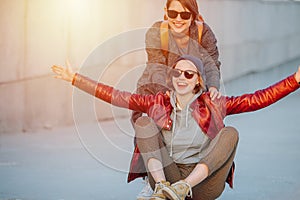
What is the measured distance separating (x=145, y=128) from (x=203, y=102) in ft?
0.97

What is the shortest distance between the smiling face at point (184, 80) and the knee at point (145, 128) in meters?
0.19

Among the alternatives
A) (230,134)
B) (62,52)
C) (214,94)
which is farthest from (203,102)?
(62,52)

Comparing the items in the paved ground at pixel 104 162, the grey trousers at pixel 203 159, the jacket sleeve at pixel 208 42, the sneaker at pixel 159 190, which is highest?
the jacket sleeve at pixel 208 42

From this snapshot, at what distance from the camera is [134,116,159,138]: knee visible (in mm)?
3609

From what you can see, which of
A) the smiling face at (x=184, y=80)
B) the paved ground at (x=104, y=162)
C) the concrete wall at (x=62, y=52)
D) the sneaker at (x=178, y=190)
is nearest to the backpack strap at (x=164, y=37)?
the smiling face at (x=184, y=80)

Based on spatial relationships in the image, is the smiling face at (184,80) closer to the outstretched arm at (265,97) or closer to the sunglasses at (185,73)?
the sunglasses at (185,73)

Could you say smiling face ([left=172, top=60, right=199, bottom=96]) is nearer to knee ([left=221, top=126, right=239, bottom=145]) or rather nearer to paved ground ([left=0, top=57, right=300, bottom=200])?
knee ([left=221, top=126, right=239, bottom=145])

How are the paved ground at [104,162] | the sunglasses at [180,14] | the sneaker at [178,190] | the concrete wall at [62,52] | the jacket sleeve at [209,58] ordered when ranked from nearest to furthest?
the sneaker at [178,190], the sunglasses at [180,14], the jacket sleeve at [209,58], the paved ground at [104,162], the concrete wall at [62,52]

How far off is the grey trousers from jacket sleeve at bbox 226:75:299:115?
104 mm

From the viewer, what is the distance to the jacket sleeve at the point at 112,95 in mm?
3648

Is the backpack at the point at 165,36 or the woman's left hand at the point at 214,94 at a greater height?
the backpack at the point at 165,36

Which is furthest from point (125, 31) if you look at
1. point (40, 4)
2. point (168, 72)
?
point (168, 72)

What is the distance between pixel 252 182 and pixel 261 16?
5.79m

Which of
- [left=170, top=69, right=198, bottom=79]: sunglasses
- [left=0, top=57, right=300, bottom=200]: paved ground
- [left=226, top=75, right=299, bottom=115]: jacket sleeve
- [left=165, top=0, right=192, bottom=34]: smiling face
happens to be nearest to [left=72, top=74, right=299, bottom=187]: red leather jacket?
[left=226, top=75, right=299, bottom=115]: jacket sleeve
